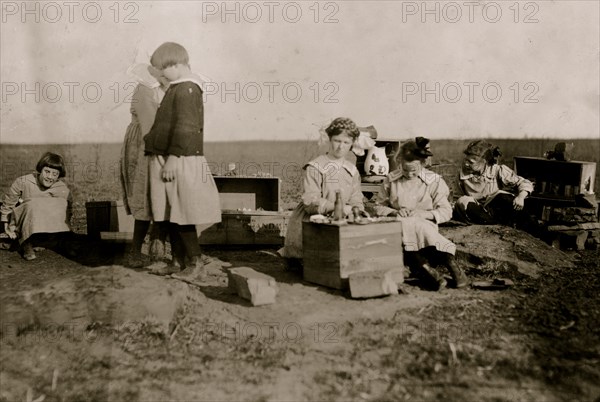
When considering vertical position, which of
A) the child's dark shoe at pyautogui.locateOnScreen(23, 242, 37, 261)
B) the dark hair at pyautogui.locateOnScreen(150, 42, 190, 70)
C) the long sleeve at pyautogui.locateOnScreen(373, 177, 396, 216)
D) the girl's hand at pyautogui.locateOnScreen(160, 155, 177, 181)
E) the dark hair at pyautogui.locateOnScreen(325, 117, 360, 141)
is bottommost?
the child's dark shoe at pyautogui.locateOnScreen(23, 242, 37, 261)

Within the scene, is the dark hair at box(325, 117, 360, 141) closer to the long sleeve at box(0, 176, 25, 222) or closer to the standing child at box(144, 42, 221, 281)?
the standing child at box(144, 42, 221, 281)

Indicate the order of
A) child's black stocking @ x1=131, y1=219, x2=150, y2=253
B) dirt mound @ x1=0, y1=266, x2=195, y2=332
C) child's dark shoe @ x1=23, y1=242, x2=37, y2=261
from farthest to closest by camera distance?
child's dark shoe @ x1=23, y1=242, x2=37, y2=261 < child's black stocking @ x1=131, y1=219, x2=150, y2=253 < dirt mound @ x1=0, y1=266, x2=195, y2=332

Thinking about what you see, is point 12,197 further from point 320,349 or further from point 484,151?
point 484,151

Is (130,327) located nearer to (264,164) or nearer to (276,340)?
(276,340)

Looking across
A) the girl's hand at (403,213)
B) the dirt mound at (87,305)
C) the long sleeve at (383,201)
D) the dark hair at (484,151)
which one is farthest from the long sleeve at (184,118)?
the dark hair at (484,151)

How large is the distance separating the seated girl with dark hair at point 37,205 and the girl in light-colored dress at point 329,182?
3.06 metres

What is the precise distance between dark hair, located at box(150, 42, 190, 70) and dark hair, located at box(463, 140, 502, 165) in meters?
4.13

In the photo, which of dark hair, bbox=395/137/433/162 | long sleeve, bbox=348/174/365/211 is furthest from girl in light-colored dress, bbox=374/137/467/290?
long sleeve, bbox=348/174/365/211

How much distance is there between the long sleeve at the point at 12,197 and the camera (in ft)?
25.5

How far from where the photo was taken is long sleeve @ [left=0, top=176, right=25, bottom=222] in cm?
776

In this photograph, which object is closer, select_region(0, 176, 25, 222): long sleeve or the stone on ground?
the stone on ground

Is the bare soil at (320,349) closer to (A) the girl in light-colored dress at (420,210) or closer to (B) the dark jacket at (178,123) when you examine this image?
(A) the girl in light-colored dress at (420,210)

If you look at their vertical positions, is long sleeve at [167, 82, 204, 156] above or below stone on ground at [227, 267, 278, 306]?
above

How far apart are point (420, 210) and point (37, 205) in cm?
454
